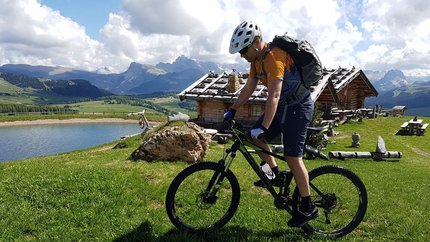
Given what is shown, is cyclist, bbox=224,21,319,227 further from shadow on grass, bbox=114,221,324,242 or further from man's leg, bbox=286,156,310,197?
shadow on grass, bbox=114,221,324,242

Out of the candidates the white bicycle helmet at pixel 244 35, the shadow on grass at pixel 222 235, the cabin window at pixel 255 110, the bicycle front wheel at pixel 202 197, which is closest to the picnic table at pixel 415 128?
the cabin window at pixel 255 110

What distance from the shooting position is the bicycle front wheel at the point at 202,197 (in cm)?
659

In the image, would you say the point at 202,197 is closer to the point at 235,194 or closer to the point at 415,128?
the point at 235,194

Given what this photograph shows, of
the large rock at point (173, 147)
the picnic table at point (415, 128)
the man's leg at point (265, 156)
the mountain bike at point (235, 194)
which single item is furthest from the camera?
the picnic table at point (415, 128)

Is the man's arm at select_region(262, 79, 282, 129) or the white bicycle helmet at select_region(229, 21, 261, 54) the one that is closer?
the man's arm at select_region(262, 79, 282, 129)

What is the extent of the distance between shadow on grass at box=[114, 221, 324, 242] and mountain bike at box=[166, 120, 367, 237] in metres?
0.17

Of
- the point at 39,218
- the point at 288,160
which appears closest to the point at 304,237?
the point at 288,160

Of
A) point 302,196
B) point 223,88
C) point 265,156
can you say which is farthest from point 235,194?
point 223,88

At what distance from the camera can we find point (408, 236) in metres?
7.20

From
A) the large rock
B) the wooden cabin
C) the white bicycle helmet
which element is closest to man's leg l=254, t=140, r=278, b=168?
the white bicycle helmet

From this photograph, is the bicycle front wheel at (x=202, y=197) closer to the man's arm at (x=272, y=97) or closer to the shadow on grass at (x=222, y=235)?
the shadow on grass at (x=222, y=235)

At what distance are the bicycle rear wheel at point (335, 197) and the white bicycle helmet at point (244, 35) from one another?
2.71 metres

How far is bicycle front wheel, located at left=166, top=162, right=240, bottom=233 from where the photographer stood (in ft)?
21.6

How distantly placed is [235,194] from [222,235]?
2.62ft
